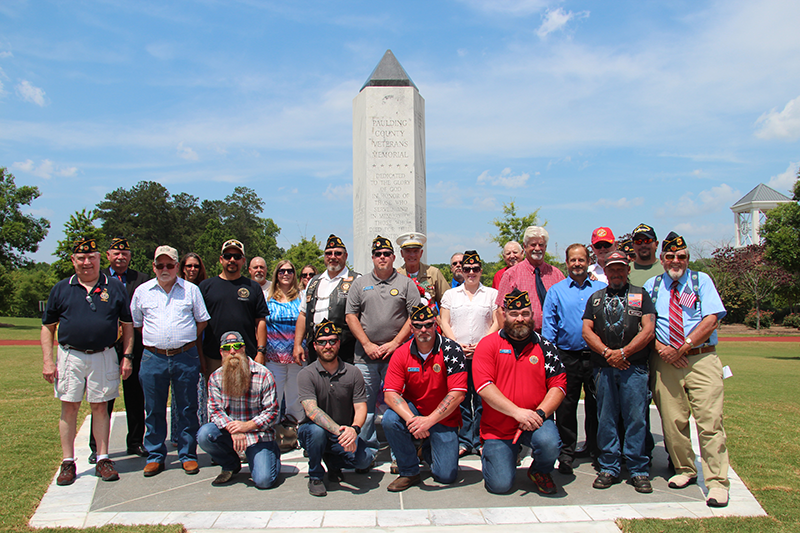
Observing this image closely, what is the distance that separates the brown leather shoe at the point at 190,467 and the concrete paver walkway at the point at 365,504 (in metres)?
0.07

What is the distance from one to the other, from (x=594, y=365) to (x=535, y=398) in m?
0.73

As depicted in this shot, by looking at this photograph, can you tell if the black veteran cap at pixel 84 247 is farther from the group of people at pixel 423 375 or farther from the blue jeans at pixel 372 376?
the blue jeans at pixel 372 376

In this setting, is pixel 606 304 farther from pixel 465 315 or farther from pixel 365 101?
pixel 365 101

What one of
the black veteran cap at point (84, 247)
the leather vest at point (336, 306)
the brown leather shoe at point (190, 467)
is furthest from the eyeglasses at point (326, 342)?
the black veteran cap at point (84, 247)

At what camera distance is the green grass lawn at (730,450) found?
11.5ft

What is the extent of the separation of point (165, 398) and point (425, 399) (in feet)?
7.73

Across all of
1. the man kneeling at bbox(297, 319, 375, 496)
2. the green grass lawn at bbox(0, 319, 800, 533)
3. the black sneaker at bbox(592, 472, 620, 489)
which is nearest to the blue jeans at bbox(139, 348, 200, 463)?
the green grass lawn at bbox(0, 319, 800, 533)

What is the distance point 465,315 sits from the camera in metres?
5.20

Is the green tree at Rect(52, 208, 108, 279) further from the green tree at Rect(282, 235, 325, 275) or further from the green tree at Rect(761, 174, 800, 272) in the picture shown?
the green tree at Rect(761, 174, 800, 272)

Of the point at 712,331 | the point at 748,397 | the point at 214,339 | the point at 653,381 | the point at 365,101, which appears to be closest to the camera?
the point at 712,331

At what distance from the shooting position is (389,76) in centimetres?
962

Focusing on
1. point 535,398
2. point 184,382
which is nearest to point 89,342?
point 184,382

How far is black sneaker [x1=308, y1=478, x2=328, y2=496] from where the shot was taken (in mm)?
4027

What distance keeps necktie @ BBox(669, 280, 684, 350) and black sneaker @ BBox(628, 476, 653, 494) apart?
1.07 meters
